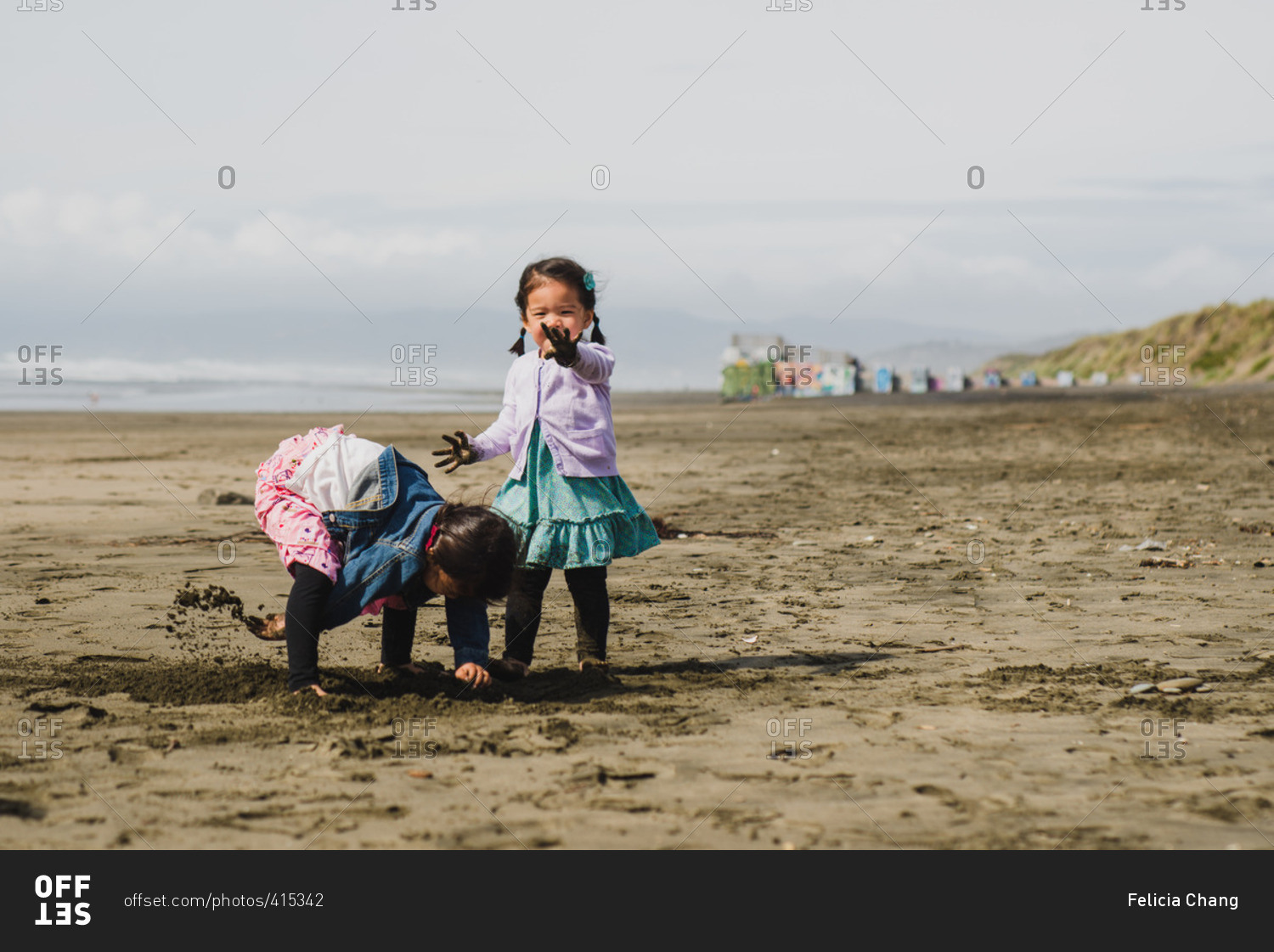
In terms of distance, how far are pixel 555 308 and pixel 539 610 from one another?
115 centimetres

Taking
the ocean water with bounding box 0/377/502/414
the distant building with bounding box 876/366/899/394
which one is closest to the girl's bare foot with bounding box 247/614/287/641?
the ocean water with bounding box 0/377/502/414

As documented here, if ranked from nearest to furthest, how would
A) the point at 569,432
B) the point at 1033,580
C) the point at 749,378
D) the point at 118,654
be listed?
1. the point at 569,432
2. the point at 118,654
3. the point at 1033,580
4. the point at 749,378

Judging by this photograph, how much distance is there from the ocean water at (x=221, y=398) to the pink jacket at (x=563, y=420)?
21335 millimetres

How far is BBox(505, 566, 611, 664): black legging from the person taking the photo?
4551 mm

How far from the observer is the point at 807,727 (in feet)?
12.5

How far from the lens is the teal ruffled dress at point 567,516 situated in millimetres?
4480

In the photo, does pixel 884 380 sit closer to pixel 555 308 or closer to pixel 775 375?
pixel 775 375

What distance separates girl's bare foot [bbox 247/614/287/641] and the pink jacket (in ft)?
3.11

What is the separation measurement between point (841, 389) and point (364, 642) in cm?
4812

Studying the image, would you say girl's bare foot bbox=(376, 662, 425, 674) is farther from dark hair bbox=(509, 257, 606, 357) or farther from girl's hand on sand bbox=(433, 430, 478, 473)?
dark hair bbox=(509, 257, 606, 357)

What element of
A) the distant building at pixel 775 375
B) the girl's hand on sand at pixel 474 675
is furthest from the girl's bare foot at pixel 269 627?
the distant building at pixel 775 375

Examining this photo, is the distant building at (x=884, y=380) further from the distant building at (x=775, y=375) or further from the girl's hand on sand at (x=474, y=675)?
the girl's hand on sand at (x=474, y=675)

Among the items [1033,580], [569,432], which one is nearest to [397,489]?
[569,432]
